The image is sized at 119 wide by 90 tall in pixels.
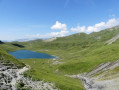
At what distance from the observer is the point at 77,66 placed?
116 m

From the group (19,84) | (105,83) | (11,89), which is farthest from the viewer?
(105,83)

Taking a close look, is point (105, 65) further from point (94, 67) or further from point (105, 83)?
point (105, 83)

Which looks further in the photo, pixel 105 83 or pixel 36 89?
pixel 105 83

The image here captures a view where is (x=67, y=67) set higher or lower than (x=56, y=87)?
lower

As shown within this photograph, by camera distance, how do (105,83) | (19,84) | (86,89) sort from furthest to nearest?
(86,89)
(105,83)
(19,84)

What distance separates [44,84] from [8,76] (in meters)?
17.4

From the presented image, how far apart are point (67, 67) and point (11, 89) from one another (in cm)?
8757

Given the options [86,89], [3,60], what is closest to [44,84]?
[3,60]

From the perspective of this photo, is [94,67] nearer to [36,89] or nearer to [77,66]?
[77,66]

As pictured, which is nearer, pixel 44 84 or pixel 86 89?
pixel 44 84

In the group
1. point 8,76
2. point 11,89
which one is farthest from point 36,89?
point 8,76

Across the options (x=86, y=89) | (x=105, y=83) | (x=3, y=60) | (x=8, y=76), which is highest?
(x=3, y=60)

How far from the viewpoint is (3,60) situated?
182 feet

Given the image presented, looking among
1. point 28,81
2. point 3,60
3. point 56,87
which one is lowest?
point 56,87
